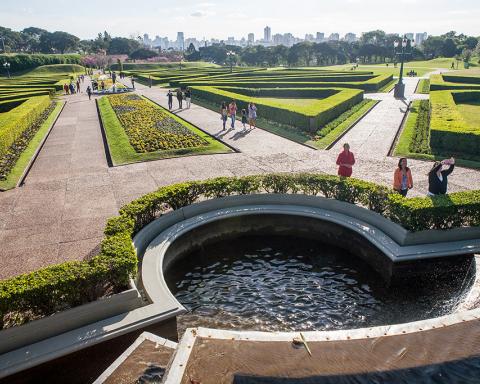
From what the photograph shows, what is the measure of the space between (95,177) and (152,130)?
6626 millimetres

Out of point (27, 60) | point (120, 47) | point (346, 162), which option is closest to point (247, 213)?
point (346, 162)

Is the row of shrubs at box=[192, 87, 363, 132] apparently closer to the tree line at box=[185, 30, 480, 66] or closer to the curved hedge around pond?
the curved hedge around pond

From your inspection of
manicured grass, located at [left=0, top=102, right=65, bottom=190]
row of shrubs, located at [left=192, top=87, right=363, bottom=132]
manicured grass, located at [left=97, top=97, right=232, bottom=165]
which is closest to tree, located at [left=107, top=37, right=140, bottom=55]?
row of shrubs, located at [left=192, top=87, right=363, bottom=132]

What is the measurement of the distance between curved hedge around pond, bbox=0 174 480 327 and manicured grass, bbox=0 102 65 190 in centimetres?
624

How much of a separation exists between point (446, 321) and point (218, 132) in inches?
624

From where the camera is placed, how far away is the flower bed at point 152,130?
17.3m

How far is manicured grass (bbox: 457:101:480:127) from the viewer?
2164 centimetres

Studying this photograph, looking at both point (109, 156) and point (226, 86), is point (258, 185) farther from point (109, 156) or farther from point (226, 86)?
point (226, 86)

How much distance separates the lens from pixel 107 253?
730 centimetres

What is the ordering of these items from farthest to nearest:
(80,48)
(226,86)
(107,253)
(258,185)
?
(80,48), (226,86), (258,185), (107,253)

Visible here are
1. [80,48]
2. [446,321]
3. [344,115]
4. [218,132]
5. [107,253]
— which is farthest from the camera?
[80,48]

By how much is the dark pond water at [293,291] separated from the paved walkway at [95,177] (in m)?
2.70

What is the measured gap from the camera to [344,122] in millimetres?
21672

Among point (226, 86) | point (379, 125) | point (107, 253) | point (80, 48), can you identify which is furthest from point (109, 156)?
point (80, 48)
